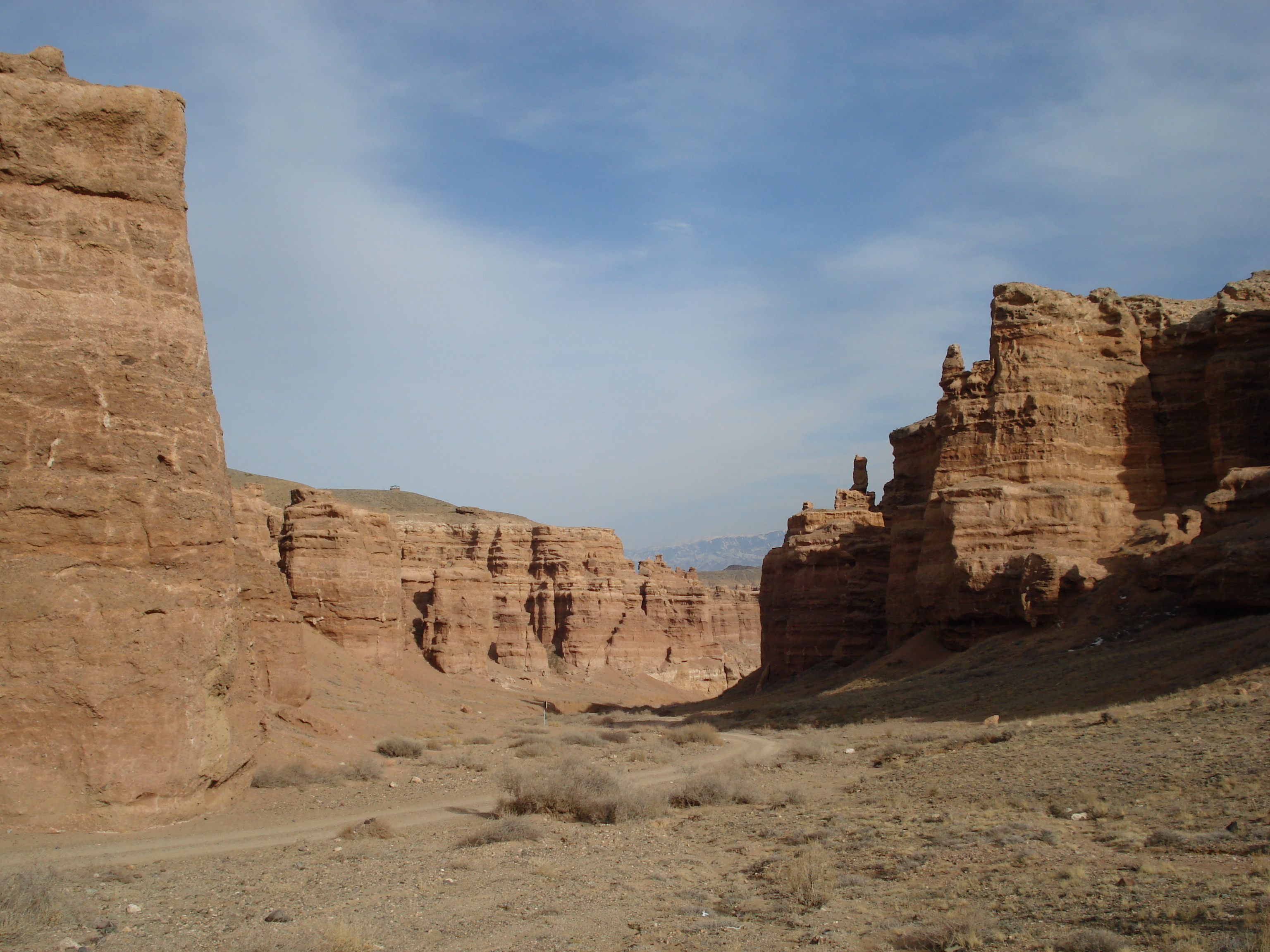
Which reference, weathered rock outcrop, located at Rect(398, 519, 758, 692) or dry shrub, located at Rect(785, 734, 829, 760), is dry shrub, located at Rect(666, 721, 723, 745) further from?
weathered rock outcrop, located at Rect(398, 519, 758, 692)

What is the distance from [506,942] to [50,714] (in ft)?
20.1

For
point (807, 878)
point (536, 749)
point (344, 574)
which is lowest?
point (536, 749)

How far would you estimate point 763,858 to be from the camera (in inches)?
495

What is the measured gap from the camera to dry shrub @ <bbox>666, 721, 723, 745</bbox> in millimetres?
27578

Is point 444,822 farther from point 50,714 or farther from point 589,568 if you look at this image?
point 589,568

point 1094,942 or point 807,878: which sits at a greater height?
point 1094,942

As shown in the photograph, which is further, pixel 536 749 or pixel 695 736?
pixel 695 736

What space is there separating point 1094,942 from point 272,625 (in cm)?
1823

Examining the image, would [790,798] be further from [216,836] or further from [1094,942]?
[1094,942]

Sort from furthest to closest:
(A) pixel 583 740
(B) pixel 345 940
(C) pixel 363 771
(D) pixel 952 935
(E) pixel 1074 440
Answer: (E) pixel 1074 440 → (A) pixel 583 740 → (C) pixel 363 771 → (D) pixel 952 935 → (B) pixel 345 940

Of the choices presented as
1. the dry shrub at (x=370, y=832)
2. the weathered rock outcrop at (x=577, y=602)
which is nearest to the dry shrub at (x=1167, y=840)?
the dry shrub at (x=370, y=832)

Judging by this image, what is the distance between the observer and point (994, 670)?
1121 inches

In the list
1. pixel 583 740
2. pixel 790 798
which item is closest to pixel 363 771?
pixel 790 798

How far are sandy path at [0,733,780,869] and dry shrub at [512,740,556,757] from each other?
5.89 metres
